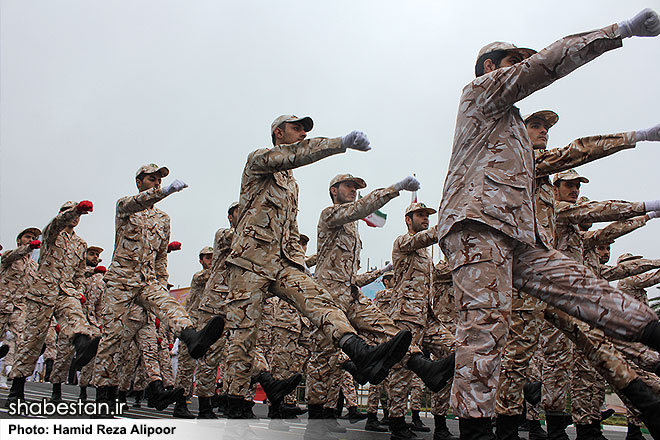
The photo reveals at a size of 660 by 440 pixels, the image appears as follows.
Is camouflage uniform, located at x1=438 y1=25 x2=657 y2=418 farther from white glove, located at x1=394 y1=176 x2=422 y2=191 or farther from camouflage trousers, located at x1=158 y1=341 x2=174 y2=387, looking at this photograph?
camouflage trousers, located at x1=158 y1=341 x2=174 y2=387

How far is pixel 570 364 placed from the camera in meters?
5.39

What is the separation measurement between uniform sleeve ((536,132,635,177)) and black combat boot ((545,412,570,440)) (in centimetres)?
257

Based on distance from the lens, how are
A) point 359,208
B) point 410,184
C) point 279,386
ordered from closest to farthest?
point 410,184 → point 359,208 → point 279,386

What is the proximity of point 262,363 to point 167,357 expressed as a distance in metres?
3.50

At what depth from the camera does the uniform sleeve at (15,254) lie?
9359mm

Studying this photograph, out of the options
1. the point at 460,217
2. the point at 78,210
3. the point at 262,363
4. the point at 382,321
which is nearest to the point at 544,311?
the point at 382,321

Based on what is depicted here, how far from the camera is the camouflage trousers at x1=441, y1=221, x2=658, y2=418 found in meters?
2.78

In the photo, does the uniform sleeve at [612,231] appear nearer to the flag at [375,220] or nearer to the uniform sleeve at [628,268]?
the uniform sleeve at [628,268]

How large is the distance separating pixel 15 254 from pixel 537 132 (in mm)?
9064

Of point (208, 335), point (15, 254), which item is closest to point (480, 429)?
point (208, 335)

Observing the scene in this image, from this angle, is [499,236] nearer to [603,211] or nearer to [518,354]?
[518,354]

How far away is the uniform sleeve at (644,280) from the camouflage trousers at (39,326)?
8.48 meters

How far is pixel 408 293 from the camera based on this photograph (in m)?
6.75

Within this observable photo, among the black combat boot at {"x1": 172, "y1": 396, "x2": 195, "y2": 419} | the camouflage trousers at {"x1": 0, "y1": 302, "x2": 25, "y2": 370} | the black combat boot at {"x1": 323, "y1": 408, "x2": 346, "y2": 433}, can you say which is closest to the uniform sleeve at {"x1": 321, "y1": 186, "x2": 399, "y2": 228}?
the black combat boot at {"x1": 323, "y1": 408, "x2": 346, "y2": 433}
